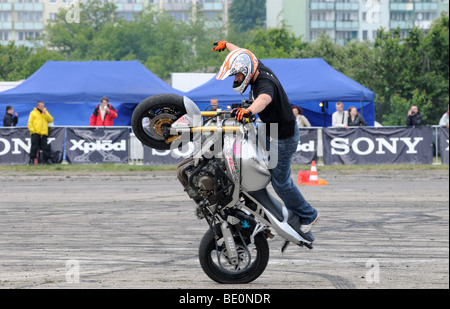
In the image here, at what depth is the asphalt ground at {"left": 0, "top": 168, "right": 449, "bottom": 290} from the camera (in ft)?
Result: 23.5

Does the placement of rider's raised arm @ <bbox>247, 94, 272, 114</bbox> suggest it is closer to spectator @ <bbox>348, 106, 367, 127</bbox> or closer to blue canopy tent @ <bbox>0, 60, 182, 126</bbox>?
spectator @ <bbox>348, 106, 367, 127</bbox>

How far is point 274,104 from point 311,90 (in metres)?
20.9

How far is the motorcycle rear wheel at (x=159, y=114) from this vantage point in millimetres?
6836

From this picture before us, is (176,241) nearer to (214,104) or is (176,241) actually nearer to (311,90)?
(214,104)

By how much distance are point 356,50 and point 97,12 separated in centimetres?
5508

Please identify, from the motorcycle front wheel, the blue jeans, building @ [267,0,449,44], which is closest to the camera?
the motorcycle front wheel

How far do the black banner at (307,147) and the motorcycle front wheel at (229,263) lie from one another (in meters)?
16.1

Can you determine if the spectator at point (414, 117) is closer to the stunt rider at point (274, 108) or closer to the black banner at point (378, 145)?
the black banner at point (378, 145)

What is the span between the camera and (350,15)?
437 ft

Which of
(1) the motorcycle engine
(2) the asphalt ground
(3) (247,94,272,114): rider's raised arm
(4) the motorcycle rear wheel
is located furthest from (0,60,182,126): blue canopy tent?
(3) (247,94,272,114): rider's raised arm

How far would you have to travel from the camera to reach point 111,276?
7.26m

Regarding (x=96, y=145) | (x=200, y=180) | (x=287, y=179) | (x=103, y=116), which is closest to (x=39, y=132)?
(x=96, y=145)

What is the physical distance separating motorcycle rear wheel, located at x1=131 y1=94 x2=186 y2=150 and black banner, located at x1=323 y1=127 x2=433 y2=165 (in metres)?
16.3

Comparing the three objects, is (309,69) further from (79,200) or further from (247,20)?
(247,20)
